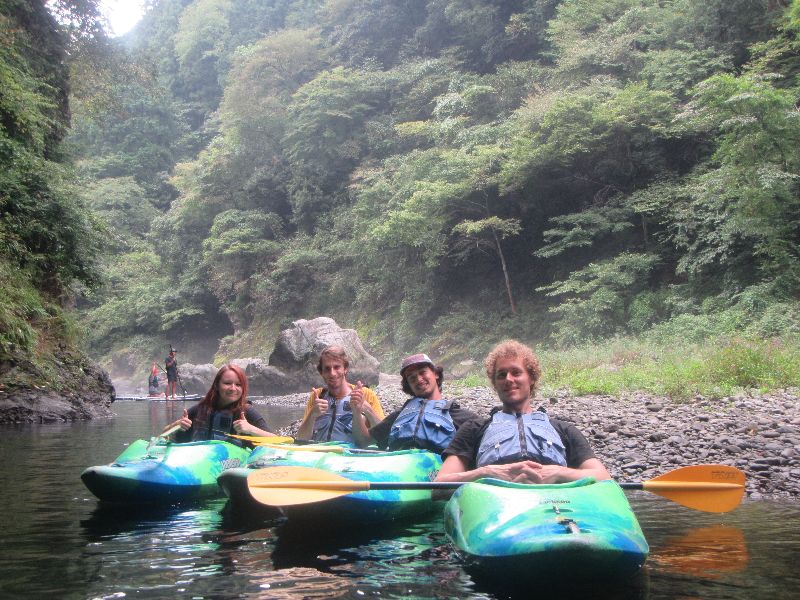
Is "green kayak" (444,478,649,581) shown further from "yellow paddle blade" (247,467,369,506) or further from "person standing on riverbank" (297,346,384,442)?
"person standing on riverbank" (297,346,384,442)

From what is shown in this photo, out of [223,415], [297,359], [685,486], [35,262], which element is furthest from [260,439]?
[297,359]

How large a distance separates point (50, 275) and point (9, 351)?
2210 millimetres

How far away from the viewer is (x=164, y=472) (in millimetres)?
4664

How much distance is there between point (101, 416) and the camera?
11.2m

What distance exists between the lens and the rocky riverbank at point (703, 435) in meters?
4.97

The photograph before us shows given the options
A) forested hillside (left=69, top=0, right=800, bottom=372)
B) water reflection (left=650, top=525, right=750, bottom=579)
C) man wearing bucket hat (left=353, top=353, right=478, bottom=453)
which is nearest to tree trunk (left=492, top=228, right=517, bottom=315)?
forested hillside (left=69, top=0, right=800, bottom=372)

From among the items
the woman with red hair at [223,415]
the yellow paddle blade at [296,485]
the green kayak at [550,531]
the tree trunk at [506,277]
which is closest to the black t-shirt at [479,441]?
the green kayak at [550,531]

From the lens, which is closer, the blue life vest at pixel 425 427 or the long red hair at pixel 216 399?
the blue life vest at pixel 425 427

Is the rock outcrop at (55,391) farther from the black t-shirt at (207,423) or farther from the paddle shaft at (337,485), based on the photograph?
the paddle shaft at (337,485)

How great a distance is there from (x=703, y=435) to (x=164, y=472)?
4.31 meters

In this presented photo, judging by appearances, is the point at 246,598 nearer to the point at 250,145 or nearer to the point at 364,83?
the point at 364,83

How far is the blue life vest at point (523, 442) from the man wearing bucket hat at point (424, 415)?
0.97 m

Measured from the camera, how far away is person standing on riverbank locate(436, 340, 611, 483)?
322cm

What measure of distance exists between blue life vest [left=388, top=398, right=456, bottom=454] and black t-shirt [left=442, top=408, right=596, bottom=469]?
0.76m
